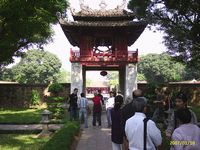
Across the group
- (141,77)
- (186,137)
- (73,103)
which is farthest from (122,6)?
(141,77)

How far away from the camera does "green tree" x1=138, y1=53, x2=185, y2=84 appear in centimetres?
7800

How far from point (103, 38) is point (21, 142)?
58.7ft

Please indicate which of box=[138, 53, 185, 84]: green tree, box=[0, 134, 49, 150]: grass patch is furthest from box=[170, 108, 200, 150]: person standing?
box=[138, 53, 185, 84]: green tree

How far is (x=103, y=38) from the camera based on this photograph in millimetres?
30000

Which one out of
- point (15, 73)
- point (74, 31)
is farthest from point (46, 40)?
point (15, 73)

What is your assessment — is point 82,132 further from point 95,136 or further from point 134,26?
point 134,26

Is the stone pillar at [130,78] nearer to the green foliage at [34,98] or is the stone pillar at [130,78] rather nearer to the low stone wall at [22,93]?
the low stone wall at [22,93]

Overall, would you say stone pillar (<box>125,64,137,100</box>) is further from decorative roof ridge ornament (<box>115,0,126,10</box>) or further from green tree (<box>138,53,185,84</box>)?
green tree (<box>138,53,185,84</box>)

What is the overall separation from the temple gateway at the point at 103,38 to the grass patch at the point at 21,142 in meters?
12.8

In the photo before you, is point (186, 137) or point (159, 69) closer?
point (186, 137)

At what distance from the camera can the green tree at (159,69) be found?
78.0 m

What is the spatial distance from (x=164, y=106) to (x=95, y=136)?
288 cm

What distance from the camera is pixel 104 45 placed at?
100ft

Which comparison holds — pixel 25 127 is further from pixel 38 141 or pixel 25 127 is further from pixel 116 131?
pixel 116 131
